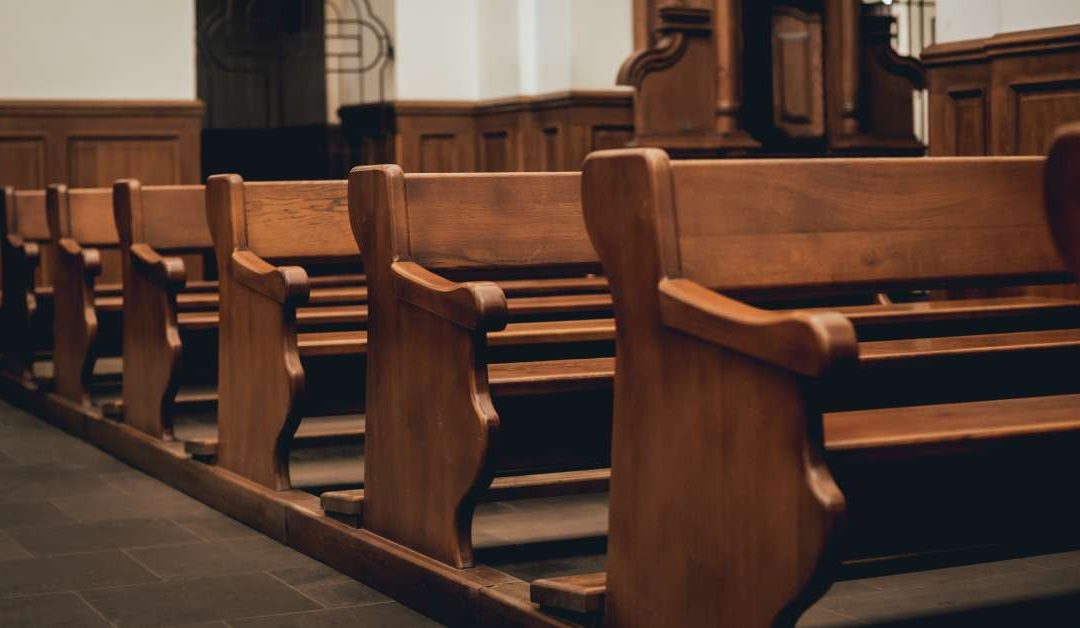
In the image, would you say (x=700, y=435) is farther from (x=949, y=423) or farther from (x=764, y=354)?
(x=949, y=423)

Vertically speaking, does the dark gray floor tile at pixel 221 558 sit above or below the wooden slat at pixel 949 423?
below

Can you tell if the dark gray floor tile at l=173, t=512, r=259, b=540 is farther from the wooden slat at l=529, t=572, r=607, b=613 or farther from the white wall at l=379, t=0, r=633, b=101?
the white wall at l=379, t=0, r=633, b=101

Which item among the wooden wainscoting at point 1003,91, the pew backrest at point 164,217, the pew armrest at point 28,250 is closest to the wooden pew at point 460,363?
the pew backrest at point 164,217

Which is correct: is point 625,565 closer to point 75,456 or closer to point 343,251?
point 343,251

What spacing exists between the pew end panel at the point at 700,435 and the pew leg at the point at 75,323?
3.36 metres

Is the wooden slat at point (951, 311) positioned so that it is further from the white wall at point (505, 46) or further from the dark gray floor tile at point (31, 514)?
the white wall at point (505, 46)

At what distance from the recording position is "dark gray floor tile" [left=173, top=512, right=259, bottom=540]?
13.0 ft

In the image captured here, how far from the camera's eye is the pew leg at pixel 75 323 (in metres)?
5.52

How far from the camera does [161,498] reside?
4453 mm

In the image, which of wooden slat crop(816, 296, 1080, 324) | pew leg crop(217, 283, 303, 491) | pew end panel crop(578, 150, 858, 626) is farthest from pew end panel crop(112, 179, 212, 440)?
pew end panel crop(578, 150, 858, 626)

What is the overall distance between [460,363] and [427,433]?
0.71ft

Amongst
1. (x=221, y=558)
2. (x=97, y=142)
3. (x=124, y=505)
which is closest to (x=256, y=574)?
(x=221, y=558)

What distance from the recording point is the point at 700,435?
2391mm

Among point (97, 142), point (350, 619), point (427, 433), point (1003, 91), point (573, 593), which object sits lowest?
point (350, 619)
